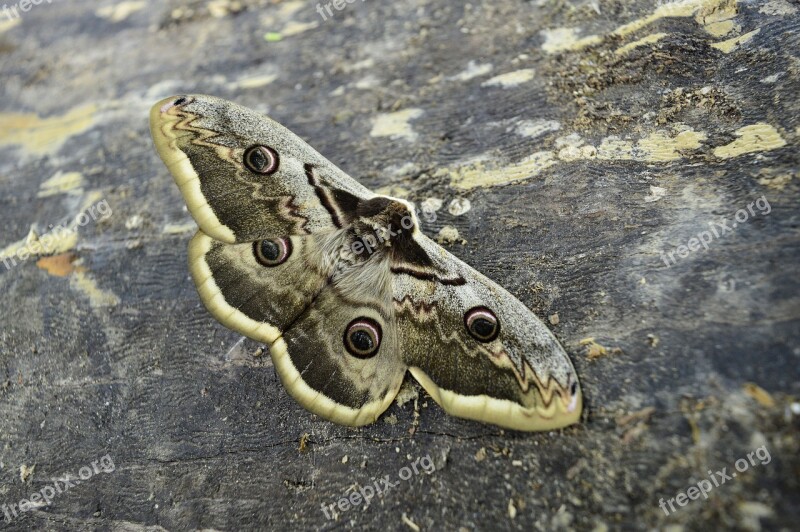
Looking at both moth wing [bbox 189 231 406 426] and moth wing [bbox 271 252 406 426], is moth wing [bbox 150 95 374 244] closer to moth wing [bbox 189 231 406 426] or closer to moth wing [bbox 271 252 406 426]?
moth wing [bbox 189 231 406 426]

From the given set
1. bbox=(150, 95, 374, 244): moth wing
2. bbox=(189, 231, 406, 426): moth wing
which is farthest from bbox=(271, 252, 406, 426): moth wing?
bbox=(150, 95, 374, 244): moth wing

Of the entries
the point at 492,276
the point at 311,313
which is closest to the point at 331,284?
the point at 311,313

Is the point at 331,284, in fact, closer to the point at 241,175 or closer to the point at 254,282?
the point at 254,282

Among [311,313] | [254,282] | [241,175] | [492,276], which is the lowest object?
[492,276]

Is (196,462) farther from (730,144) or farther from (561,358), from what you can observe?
(730,144)

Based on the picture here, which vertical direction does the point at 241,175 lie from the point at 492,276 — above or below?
above

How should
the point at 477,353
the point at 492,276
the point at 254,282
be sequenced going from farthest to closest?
the point at 492,276 → the point at 254,282 → the point at 477,353

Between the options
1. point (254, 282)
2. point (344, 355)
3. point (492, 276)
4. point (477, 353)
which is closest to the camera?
point (477, 353)

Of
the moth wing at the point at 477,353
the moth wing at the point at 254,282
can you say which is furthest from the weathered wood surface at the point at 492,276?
the moth wing at the point at 254,282
